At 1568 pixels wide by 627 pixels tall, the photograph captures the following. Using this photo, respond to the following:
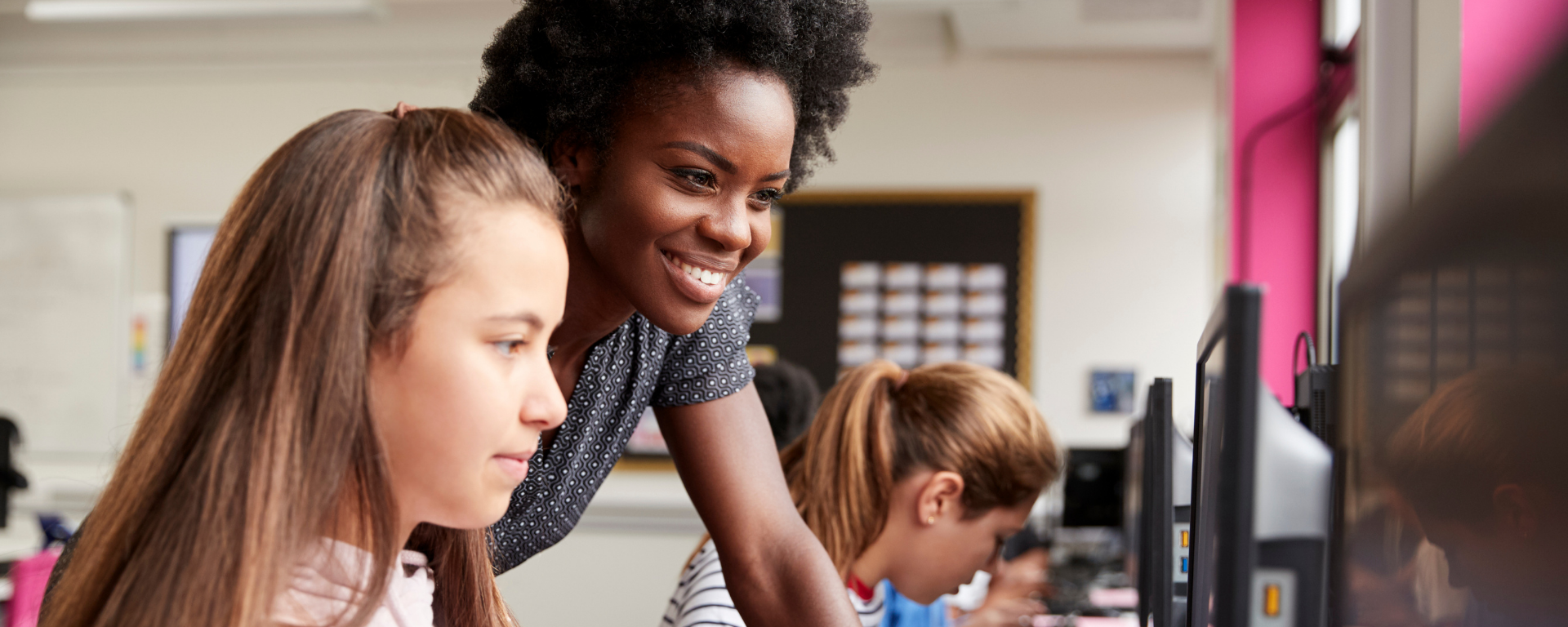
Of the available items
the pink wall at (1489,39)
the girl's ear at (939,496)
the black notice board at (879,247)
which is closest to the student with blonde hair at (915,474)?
the girl's ear at (939,496)

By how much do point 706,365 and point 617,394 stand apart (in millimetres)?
99

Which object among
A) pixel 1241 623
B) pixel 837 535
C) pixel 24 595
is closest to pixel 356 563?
pixel 1241 623

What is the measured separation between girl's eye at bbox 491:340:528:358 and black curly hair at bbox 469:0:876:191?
266mm

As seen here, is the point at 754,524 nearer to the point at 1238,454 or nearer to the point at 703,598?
the point at 703,598

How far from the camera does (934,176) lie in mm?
4203

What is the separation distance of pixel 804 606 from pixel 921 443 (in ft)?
1.77

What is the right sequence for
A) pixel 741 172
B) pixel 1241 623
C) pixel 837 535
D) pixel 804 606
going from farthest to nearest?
pixel 837 535 < pixel 804 606 < pixel 741 172 < pixel 1241 623

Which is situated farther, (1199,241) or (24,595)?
(1199,241)

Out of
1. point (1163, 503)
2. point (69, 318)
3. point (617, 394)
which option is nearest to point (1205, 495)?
point (1163, 503)

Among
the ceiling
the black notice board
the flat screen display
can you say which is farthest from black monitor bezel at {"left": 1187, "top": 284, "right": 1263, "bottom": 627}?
the black notice board

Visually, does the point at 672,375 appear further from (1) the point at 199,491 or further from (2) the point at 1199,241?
(2) the point at 1199,241

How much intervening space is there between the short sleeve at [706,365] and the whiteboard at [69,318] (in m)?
4.13

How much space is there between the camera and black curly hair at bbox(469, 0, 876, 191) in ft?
2.83

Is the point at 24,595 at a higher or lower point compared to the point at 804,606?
lower
